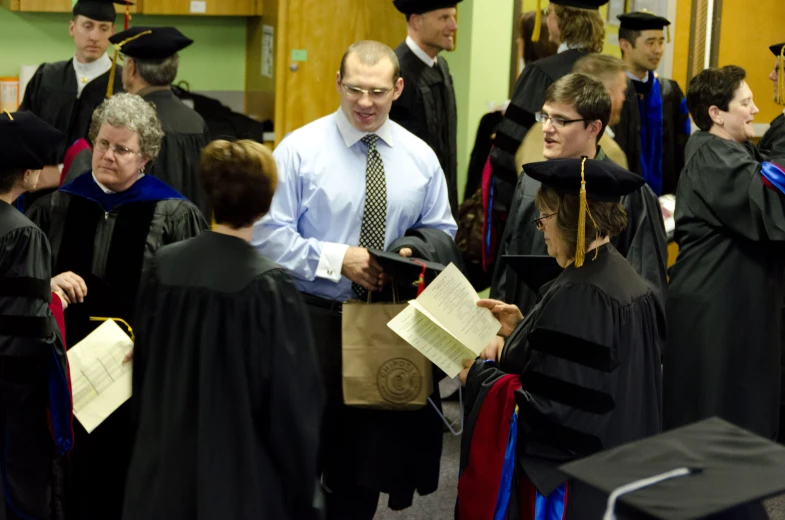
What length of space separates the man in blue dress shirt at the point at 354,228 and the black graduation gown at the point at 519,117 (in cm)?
89

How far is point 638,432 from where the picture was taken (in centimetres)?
305

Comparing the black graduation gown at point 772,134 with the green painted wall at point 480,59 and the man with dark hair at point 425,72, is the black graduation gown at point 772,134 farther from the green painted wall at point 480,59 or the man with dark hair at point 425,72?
the green painted wall at point 480,59

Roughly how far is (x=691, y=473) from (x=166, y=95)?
3.60 m

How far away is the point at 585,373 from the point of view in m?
2.91

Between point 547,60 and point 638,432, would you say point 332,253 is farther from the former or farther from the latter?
point 547,60

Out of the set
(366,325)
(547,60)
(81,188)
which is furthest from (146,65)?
(366,325)

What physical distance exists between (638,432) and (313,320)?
1.22 meters

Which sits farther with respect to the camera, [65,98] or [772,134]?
[65,98]

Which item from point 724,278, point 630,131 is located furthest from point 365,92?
point 630,131

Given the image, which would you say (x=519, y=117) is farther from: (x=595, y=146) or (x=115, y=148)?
(x=115, y=148)

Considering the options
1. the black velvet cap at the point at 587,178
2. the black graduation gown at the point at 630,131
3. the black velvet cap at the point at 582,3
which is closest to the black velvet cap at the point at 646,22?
the black graduation gown at the point at 630,131

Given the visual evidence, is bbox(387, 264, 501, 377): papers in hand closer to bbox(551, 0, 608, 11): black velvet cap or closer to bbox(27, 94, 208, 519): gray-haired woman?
bbox(27, 94, 208, 519): gray-haired woman

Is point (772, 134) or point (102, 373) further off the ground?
point (772, 134)

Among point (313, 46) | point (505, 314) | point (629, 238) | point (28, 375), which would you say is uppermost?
point (313, 46)
